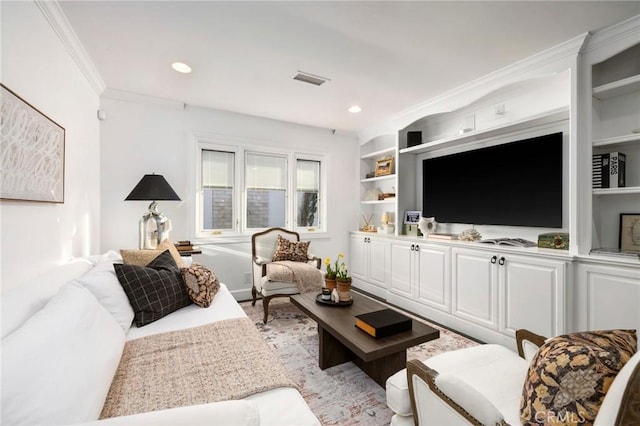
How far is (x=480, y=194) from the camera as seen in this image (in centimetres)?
310

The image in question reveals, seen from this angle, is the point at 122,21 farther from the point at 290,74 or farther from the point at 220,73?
the point at 290,74

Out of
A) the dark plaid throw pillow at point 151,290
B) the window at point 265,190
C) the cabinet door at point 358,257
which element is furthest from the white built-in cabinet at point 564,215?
the dark plaid throw pillow at point 151,290

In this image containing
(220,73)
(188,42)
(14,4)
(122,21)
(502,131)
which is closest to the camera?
(14,4)

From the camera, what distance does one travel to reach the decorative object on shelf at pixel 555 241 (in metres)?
2.38

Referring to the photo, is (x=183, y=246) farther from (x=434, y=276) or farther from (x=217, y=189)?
(x=434, y=276)

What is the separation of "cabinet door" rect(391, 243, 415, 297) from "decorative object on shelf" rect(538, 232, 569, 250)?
125 centimetres

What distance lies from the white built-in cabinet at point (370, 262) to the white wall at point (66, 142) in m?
3.25

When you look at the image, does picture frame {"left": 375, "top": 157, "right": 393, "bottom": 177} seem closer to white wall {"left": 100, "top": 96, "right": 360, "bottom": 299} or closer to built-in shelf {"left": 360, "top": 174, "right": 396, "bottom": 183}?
built-in shelf {"left": 360, "top": 174, "right": 396, "bottom": 183}

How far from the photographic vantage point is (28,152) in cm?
155

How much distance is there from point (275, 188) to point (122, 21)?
252 cm

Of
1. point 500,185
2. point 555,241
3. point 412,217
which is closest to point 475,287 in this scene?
point 555,241

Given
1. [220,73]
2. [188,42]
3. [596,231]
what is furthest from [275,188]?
[596,231]

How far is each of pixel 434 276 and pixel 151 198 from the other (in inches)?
119

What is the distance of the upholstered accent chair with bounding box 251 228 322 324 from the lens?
3.15 metres
